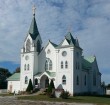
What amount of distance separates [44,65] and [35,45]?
4862 millimetres

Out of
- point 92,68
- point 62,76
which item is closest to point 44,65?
point 62,76

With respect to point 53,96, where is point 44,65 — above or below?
above

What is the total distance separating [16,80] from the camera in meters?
63.3

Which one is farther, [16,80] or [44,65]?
[16,80]

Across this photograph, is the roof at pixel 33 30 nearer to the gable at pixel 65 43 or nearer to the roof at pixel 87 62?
the gable at pixel 65 43

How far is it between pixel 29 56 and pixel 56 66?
718cm

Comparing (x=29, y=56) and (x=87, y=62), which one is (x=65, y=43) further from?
(x=87, y=62)

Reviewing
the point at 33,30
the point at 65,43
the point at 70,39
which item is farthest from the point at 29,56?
the point at 70,39

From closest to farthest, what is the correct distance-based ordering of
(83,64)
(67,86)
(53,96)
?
(53,96)
(67,86)
(83,64)

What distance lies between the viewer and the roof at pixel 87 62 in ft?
201

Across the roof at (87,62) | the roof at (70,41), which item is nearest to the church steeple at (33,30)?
the roof at (70,41)

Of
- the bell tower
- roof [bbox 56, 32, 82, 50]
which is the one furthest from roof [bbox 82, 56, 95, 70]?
the bell tower

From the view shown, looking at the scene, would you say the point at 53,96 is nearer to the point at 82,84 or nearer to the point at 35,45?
the point at 82,84

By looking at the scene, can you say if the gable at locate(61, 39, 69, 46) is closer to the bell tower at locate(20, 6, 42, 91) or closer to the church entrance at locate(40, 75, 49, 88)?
the bell tower at locate(20, 6, 42, 91)
